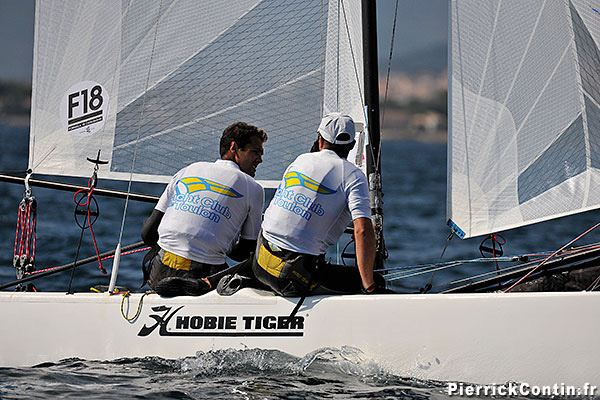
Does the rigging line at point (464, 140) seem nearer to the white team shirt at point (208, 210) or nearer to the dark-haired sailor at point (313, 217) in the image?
the dark-haired sailor at point (313, 217)

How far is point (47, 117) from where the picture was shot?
4465mm

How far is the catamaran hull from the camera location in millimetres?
3016

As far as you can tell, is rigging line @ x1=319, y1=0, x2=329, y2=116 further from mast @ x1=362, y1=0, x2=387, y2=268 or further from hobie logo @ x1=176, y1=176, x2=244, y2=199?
hobie logo @ x1=176, y1=176, x2=244, y2=199

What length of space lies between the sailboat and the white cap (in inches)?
24.5

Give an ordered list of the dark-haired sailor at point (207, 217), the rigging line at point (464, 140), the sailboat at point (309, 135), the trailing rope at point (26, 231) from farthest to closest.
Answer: the trailing rope at point (26, 231) → the rigging line at point (464, 140) → the dark-haired sailor at point (207, 217) → the sailboat at point (309, 135)

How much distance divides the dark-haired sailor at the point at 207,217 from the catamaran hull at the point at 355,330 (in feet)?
0.46

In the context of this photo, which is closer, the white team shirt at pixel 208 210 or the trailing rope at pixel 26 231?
the white team shirt at pixel 208 210

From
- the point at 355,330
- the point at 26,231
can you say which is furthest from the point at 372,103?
the point at 26,231

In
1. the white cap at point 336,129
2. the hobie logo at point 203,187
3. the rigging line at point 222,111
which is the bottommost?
the hobie logo at point 203,187

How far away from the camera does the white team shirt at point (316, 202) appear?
132 inches

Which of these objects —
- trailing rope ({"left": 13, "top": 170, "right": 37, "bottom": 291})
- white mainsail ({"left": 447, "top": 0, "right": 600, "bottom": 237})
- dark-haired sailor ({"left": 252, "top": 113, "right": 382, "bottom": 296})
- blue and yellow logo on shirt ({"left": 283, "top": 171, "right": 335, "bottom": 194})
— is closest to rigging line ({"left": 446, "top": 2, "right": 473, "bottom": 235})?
white mainsail ({"left": 447, "top": 0, "right": 600, "bottom": 237})

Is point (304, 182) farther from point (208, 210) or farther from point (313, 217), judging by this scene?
point (208, 210)
